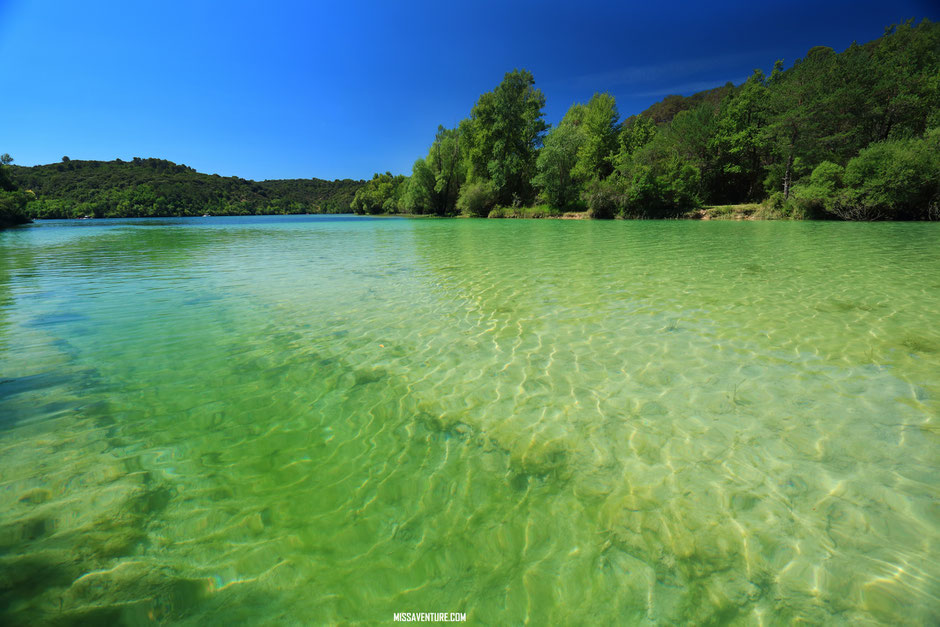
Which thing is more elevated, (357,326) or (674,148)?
(674,148)

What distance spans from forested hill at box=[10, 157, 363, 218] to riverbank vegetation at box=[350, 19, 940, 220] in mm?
91054

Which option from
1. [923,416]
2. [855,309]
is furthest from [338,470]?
[855,309]

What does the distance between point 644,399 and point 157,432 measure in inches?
174

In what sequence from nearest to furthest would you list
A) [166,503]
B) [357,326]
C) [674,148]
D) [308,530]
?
1. [308,530]
2. [166,503]
3. [357,326]
4. [674,148]

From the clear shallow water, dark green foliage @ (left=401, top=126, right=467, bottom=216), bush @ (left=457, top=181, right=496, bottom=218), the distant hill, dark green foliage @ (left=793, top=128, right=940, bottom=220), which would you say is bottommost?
the clear shallow water

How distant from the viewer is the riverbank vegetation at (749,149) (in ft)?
87.2

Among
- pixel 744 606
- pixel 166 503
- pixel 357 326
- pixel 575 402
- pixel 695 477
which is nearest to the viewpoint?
pixel 744 606

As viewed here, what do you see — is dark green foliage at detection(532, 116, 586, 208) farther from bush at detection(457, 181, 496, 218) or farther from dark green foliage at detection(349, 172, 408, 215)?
dark green foliage at detection(349, 172, 408, 215)

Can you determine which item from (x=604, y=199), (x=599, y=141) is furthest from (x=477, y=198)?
(x=604, y=199)

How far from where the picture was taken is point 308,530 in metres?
2.17

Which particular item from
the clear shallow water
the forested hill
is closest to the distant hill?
the forested hill

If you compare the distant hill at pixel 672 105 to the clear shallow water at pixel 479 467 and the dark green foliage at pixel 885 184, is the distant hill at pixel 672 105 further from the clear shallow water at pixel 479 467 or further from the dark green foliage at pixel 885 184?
the clear shallow water at pixel 479 467

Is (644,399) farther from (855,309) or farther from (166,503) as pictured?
(855,309)

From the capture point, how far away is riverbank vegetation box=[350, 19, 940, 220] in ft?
87.2
